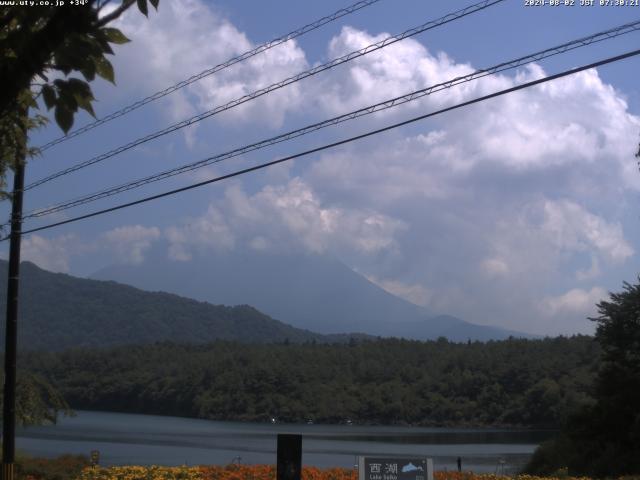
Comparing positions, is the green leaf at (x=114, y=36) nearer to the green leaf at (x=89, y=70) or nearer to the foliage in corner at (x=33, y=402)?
the green leaf at (x=89, y=70)

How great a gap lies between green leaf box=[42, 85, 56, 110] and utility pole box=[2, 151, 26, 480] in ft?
45.3

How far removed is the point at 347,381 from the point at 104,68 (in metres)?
86.8

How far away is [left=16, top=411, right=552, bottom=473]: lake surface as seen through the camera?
36656mm

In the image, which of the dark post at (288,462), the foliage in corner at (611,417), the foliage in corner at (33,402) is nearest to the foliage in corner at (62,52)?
the dark post at (288,462)

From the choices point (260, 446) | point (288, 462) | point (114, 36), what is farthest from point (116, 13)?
point (260, 446)

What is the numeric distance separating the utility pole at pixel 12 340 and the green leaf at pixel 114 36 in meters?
13.7

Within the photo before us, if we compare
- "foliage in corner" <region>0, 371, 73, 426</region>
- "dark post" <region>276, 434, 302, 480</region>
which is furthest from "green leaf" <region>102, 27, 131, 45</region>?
"foliage in corner" <region>0, 371, 73, 426</region>

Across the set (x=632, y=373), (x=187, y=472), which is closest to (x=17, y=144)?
(x=187, y=472)

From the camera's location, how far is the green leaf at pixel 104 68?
4336 millimetres

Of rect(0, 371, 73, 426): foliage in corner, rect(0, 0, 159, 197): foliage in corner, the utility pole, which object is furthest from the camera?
rect(0, 371, 73, 426): foliage in corner

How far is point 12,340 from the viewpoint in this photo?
18.4 meters

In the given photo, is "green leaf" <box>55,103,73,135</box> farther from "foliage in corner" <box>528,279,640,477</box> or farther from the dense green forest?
the dense green forest

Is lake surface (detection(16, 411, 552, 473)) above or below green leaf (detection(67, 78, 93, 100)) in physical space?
below

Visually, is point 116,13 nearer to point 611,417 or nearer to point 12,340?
point 12,340
